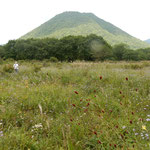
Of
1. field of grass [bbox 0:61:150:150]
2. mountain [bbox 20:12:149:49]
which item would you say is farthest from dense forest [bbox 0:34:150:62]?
mountain [bbox 20:12:149:49]

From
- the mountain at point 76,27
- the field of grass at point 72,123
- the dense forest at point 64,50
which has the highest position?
the mountain at point 76,27

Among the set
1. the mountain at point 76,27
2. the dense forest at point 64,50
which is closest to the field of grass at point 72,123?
the dense forest at point 64,50

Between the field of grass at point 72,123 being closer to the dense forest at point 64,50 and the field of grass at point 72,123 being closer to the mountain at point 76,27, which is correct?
the dense forest at point 64,50

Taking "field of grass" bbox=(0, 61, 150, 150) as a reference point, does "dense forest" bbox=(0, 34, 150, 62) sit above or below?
above

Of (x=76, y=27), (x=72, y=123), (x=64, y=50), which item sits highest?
(x=76, y=27)

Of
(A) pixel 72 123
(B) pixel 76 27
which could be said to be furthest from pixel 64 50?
(B) pixel 76 27

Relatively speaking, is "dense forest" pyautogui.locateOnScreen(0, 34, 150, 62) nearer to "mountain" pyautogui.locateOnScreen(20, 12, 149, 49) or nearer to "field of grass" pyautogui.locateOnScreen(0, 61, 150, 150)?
"field of grass" pyautogui.locateOnScreen(0, 61, 150, 150)

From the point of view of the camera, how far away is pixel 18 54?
4569 cm

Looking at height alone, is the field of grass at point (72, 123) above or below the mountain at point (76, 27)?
below

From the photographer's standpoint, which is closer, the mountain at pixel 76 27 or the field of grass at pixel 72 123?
the field of grass at pixel 72 123

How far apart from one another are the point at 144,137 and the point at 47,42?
1918 inches

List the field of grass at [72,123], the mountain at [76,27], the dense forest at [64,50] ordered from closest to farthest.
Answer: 1. the field of grass at [72,123]
2. the dense forest at [64,50]
3. the mountain at [76,27]

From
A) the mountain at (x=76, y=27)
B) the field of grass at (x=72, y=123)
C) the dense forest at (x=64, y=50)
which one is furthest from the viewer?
the mountain at (x=76, y=27)

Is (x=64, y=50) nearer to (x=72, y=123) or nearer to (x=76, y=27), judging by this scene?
(x=72, y=123)
